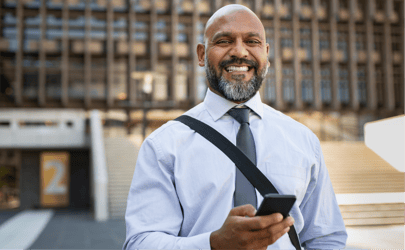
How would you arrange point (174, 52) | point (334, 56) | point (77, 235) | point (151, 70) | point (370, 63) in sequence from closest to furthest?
point (77, 235), point (151, 70), point (174, 52), point (334, 56), point (370, 63)

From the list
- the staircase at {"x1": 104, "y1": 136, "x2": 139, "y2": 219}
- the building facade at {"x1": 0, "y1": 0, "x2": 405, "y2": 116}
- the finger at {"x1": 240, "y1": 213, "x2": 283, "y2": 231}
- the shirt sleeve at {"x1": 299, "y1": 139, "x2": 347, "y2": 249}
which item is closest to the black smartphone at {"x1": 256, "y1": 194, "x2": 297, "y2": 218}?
the finger at {"x1": 240, "y1": 213, "x2": 283, "y2": 231}

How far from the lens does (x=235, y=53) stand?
5.63 feet

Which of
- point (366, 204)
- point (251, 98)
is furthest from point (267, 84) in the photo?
point (251, 98)

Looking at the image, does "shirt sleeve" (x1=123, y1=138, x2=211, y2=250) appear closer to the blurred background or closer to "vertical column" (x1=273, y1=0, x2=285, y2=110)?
the blurred background

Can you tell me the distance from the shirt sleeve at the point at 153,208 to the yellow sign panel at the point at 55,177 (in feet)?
62.7

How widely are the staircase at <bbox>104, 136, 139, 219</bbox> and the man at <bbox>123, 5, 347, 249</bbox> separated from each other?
12.9 meters

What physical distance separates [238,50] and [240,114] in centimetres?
29

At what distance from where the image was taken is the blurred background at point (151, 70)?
20.1m

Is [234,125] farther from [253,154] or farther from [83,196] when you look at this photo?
[83,196]

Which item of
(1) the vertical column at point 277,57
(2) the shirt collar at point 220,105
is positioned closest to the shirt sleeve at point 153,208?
(2) the shirt collar at point 220,105

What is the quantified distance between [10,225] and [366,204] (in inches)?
464

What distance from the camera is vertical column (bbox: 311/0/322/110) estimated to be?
110ft

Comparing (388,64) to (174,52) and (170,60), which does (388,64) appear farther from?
(170,60)

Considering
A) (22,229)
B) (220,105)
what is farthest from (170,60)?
(220,105)
